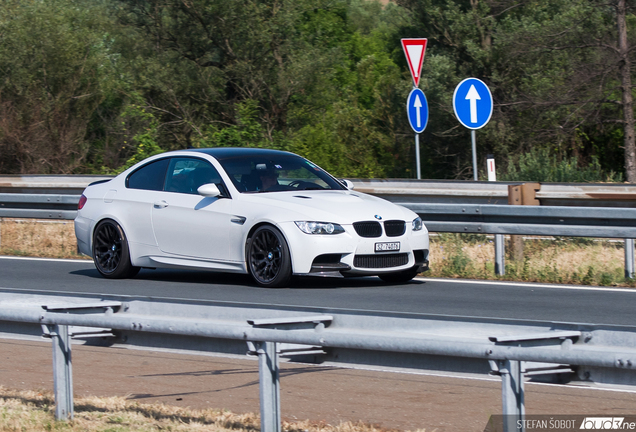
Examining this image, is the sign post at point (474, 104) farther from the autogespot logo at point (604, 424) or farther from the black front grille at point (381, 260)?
the autogespot logo at point (604, 424)

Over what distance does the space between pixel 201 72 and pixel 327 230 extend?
1928 cm

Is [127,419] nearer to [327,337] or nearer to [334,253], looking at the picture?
[327,337]

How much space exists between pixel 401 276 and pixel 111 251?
3.49 metres

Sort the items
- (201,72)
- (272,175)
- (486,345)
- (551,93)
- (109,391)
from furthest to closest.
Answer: (201,72), (551,93), (272,175), (109,391), (486,345)

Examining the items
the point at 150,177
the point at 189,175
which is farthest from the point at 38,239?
the point at 189,175

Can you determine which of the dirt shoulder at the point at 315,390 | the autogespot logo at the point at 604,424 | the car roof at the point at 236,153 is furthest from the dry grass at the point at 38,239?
the autogespot logo at the point at 604,424

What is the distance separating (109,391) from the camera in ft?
22.2

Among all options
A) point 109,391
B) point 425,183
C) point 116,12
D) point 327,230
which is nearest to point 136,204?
point 327,230

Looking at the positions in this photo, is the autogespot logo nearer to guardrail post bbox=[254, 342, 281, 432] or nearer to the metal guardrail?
the metal guardrail

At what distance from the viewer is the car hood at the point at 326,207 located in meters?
9.73

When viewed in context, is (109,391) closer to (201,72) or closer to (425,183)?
(425,183)

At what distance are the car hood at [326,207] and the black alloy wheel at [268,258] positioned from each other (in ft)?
0.78

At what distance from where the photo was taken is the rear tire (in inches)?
405

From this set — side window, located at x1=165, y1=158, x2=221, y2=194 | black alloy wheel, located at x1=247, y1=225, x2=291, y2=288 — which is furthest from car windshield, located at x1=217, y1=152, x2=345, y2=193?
black alloy wheel, located at x1=247, y1=225, x2=291, y2=288
